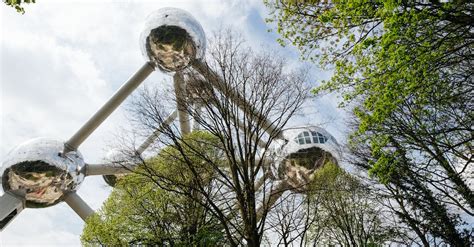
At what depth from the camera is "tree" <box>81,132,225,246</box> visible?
9203 millimetres

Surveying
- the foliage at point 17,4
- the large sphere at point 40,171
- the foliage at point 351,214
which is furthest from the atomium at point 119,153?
the foliage at point 17,4

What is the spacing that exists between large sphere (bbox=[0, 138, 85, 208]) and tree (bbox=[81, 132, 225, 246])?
2.55 meters

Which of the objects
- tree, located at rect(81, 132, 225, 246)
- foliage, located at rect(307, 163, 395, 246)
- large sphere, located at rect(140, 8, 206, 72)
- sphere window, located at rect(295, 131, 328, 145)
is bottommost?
tree, located at rect(81, 132, 225, 246)

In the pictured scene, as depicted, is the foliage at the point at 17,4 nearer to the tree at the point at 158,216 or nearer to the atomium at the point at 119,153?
the tree at the point at 158,216

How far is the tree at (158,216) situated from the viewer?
9203mm

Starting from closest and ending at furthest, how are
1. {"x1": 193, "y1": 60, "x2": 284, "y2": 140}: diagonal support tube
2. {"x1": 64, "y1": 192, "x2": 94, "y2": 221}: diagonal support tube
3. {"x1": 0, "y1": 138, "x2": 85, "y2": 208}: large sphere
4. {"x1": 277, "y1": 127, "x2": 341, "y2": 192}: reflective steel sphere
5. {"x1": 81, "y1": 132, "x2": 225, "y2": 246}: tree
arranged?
1. {"x1": 193, "y1": 60, "x2": 284, "y2": 140}: diagonal support tube
2. {"x1": 81, "y1": 132, "x2": 225, "y2": 246}: tree
3. {"x1": 277, "y1": 127, "x2": 341, "y2": 192}: reflective steel sphere
4. {"x1": 0, "y1": 138, "x2": 85, "y2": 208}: large sphere
5. {"x1": 64, "y1": 192, "x2": 94, "y2": 221}: diagonal support tube

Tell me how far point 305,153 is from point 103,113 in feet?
25.4

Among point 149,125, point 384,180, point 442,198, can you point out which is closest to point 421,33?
point 384,180

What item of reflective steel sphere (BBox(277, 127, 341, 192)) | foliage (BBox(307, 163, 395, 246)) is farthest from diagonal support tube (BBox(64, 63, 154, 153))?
foliage (BBox(307, 163, 395, 246))

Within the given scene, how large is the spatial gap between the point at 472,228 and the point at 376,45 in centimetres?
955

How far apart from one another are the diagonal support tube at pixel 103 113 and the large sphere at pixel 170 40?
87 cm

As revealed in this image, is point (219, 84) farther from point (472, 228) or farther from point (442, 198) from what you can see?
point (472, 228)

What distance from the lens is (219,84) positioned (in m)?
7.14

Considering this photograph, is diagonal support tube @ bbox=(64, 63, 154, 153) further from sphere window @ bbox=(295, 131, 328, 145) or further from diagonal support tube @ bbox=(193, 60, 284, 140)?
diagonal support tube @ bbox=(193, 60, 284, 140)
